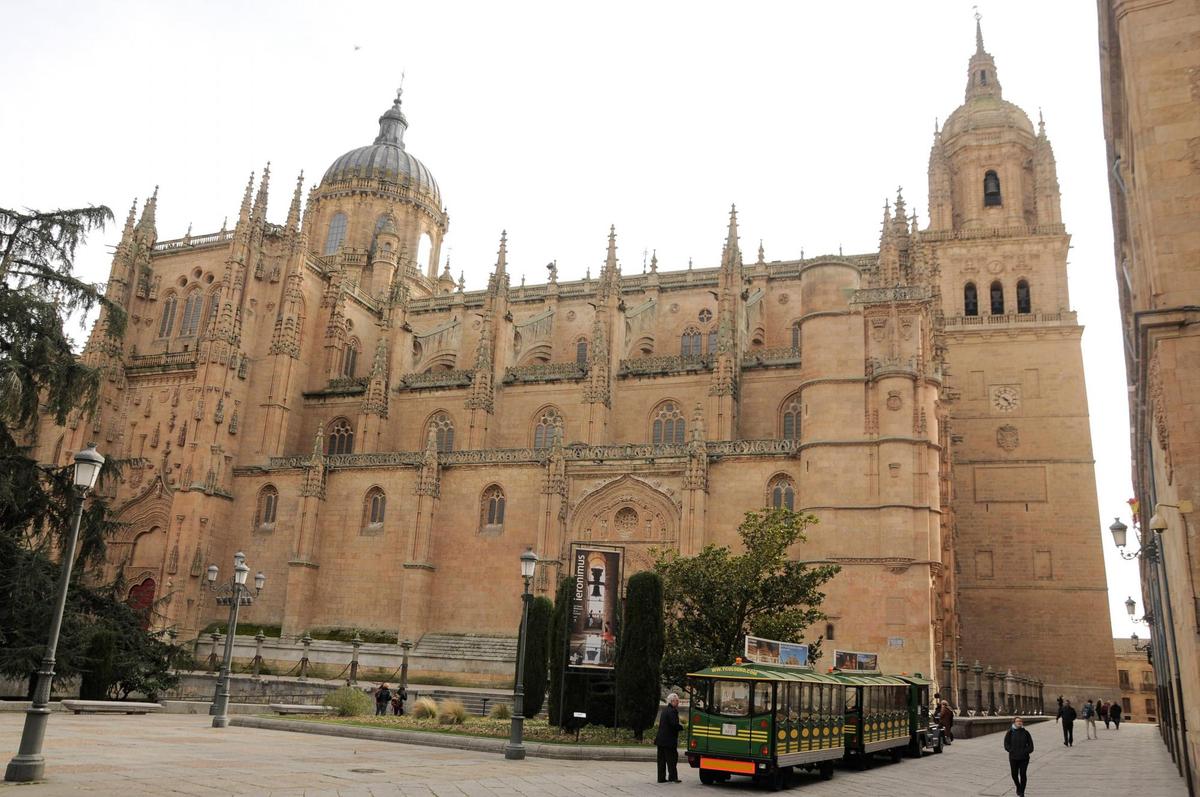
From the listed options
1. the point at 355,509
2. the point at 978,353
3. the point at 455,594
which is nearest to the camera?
the point at 455,594

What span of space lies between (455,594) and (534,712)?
1392cm

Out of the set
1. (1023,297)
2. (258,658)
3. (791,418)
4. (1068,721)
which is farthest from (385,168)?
(1068,721)

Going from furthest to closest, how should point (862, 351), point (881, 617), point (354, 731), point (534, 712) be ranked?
1. point (862, 351)
2. point (881, 617)
3. point (534, 712)
4. point (354, 731)

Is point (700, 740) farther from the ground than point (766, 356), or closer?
closer

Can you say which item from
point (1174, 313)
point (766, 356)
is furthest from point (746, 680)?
point (766, 356)

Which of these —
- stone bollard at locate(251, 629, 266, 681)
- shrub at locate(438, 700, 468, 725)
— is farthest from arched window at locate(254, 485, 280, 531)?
shrub at locate(438, 700, 468, 725)

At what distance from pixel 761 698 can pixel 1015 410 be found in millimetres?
37176

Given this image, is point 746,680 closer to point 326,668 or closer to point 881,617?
point 881,617

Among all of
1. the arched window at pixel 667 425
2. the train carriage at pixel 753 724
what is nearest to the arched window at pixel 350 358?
the arched window at pixel 667 425

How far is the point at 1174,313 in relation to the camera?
12477mm

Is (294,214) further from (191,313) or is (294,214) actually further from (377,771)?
(377,771)

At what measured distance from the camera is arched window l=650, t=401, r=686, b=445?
4278 centimetres

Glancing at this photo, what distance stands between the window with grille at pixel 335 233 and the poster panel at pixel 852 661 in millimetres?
47664

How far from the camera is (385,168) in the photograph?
6425 centimetres
